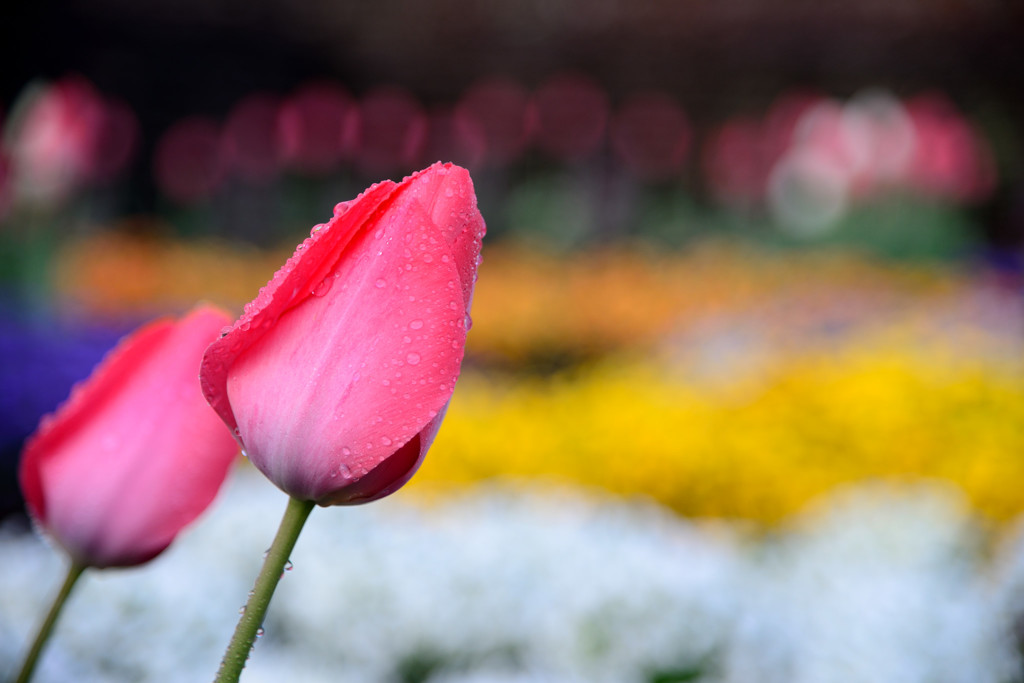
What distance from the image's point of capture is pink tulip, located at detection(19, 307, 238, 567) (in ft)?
2.28

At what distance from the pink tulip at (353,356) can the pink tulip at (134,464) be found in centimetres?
17

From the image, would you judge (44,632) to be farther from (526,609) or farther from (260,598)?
(526,609)

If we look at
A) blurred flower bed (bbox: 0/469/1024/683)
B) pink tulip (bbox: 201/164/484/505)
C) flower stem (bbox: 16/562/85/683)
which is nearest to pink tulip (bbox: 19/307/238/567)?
flower stem (bbox: 16/562/85/683)

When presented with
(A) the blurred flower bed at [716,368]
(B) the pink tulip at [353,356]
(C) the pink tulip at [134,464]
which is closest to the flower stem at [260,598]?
(B) the pink tulip at [353,356]

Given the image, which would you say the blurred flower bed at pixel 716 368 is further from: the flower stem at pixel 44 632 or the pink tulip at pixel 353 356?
the pink tulip at pixel 353 356

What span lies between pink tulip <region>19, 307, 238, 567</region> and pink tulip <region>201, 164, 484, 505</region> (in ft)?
0.56

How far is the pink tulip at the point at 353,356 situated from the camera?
52 centimetres

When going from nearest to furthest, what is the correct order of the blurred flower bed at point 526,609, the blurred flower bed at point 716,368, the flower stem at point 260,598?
1. the flower stem at point 260,598
2. the blurred flower bed at point 526,609
3. the blurred flower bed at point 716,368

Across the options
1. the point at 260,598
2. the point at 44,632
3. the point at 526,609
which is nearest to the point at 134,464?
the point at 44,632

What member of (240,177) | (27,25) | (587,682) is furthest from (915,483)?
(27,25)

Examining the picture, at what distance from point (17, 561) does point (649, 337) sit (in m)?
5.04

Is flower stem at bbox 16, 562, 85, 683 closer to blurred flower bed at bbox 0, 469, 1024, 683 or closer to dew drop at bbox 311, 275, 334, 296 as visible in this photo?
dew drop at bbox 311, 275, 334, 296

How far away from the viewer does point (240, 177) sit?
9945mm

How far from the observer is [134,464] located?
0.70 meters
